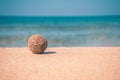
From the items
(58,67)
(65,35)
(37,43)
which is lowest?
(58,67)

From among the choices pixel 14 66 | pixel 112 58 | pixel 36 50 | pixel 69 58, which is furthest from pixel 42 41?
pixel 112 58


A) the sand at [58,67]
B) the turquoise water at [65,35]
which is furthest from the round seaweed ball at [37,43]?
the turquoise water at [65,35]

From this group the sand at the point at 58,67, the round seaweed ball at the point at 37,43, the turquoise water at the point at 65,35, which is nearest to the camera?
the sand at the point at 58,67

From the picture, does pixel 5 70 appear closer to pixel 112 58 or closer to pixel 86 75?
pixel 86 75

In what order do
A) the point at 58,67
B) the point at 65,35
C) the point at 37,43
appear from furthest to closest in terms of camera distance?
the point at 65,35, the point at 37,43, the point at 58,67

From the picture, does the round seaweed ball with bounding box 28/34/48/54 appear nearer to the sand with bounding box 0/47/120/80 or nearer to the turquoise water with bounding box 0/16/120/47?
the sand with bounding box 0/47/120/80

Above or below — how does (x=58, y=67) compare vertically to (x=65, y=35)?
below

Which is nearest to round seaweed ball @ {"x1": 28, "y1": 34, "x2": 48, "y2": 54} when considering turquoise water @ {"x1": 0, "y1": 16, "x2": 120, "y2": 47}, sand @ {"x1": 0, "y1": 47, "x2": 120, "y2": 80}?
sand @ {"x1": 0, "y1": 47, "x2": 120, "y2": 80}

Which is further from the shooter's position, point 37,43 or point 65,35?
point 65,35

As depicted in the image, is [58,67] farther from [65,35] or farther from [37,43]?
[65,35]

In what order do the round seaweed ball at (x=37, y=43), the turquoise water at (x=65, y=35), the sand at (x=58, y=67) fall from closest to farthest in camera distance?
the sand at (x=58, y=67)
the round seaweed ball at (x=37, y=43)
the turquoise water at (x=65, y=35)

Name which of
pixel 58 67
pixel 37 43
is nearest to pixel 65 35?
pixel 37 43

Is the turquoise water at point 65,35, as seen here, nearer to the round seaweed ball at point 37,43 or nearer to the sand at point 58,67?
the round seaweed ball at point 37,43

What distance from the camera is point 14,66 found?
745 cm
